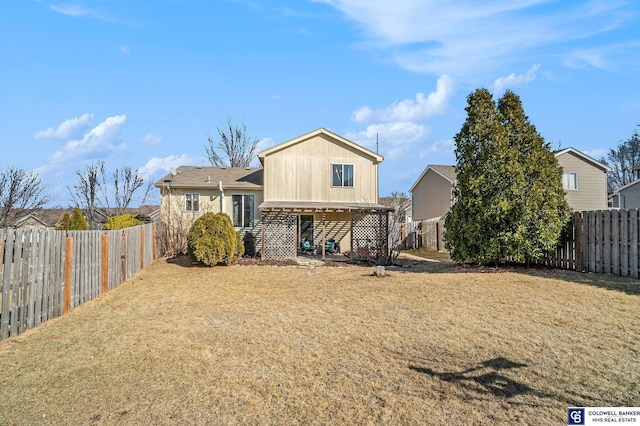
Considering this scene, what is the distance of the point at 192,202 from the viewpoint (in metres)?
20.2

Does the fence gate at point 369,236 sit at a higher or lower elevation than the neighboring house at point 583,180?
lower

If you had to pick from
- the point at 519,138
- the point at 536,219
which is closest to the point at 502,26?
the point at 519,138

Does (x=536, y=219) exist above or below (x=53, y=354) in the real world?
above

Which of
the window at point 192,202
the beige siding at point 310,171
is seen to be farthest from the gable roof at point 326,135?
the window at point 192,202

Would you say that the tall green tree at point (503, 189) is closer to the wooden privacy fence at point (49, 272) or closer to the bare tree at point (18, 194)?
the wooden privacy fence at point (49, 272)

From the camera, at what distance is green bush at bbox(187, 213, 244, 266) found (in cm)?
1418

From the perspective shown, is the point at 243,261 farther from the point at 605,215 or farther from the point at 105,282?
the point at 605,215

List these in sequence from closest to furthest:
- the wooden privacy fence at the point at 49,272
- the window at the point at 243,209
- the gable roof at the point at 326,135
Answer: the wooden privacy fence at the point at 49,272 → the gable roof at the point at 326,135 → the window at the point at 243,209

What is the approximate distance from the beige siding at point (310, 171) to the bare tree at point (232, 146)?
21.3 metres

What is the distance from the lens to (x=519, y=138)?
43.2ft

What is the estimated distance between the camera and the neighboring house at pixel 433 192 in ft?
90.7

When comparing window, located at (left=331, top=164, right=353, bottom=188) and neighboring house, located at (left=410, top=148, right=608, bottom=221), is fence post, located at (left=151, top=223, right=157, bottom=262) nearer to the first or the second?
window, located at (left=331, top=164, right=353, bottom=188)

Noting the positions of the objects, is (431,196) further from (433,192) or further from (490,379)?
(490,379)

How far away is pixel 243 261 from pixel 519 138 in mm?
11519
